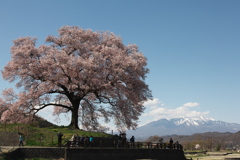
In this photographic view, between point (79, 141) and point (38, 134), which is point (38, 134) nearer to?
point (38, 134)

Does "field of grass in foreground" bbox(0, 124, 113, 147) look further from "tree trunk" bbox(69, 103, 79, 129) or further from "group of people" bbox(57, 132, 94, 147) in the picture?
"tree trunk" bbox(69, 103, 79, 129)

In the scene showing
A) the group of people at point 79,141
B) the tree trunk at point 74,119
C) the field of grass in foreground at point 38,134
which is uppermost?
the tree trunk at point 74,119

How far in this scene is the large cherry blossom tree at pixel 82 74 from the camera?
48.6m

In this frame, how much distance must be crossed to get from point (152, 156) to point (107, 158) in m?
7.17

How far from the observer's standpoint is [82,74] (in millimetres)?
48375

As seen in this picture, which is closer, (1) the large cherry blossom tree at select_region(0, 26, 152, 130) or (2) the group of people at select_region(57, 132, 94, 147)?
(2) the group of people at select_region(57, 132, 94, 147)

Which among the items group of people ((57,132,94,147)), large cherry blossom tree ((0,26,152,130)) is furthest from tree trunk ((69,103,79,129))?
→ group of people ((57,132,94,147))

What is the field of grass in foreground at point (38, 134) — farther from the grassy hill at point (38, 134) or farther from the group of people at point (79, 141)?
the group of people at point (79, 141)

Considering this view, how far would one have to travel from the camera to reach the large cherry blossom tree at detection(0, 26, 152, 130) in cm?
4856

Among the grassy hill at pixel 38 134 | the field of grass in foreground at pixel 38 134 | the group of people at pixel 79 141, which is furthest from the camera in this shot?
the grassy hill at pixel 38 134

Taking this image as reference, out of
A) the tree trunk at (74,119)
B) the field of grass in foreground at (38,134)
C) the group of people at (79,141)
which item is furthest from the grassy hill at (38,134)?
the tree trunk at (74,119)

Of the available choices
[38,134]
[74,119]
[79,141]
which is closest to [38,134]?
[38,134]

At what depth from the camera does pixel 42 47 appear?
52.1m

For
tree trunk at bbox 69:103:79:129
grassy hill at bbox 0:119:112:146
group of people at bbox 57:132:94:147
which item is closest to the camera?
group of people at bbox 57:132:94:147
